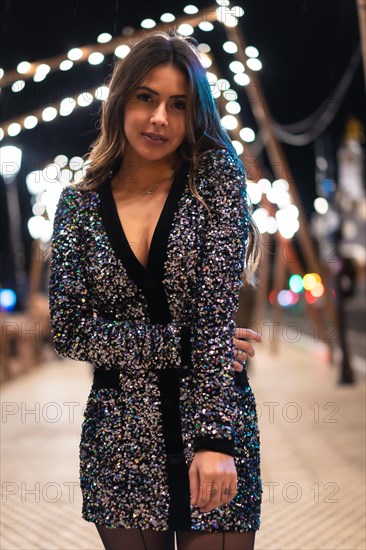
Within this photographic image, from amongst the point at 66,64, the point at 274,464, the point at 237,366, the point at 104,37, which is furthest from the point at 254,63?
the point at 237,366

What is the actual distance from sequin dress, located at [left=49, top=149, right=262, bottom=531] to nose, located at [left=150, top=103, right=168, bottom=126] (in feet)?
0.39

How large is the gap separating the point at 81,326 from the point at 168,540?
1.41 feet

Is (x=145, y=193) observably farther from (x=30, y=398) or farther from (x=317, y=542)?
(x=30, y=398)

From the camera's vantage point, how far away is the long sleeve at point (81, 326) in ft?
5.00

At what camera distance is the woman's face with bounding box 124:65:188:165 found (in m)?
1.62

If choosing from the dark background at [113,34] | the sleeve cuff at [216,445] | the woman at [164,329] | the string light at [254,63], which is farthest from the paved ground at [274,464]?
the string light at [254,63]

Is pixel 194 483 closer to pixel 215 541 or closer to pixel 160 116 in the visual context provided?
pixel 215 541

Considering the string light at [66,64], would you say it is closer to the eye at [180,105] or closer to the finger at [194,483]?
the eye at [180,105]

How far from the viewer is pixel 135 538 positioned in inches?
60.4

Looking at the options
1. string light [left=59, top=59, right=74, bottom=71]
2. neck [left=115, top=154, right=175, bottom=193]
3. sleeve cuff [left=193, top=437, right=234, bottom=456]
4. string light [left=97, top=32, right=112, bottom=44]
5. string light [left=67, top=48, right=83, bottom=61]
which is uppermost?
string light [left=97, top=32, right=112, bottom=44]

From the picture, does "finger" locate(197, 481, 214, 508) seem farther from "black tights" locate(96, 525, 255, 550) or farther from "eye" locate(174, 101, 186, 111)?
"eye" locate(174, 101, 186, 111)

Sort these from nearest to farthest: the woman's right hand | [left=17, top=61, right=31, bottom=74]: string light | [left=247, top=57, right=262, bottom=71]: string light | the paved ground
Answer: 1. the woman's right hand
2. the paved ground
3. [left=17, top=61, right=31, bottom=74]: string light
4. [left=247, top=57, right=262, bottom=71]: string light

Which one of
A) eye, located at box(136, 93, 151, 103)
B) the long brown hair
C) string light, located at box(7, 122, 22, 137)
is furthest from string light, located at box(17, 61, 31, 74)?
eye, located at box(136, 93, 151, 103)

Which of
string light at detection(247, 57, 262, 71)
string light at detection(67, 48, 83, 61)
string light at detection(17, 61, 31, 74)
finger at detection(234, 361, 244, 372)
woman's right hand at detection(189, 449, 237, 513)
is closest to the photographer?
woman's right hand at detection(189, 449, 237, 513)
